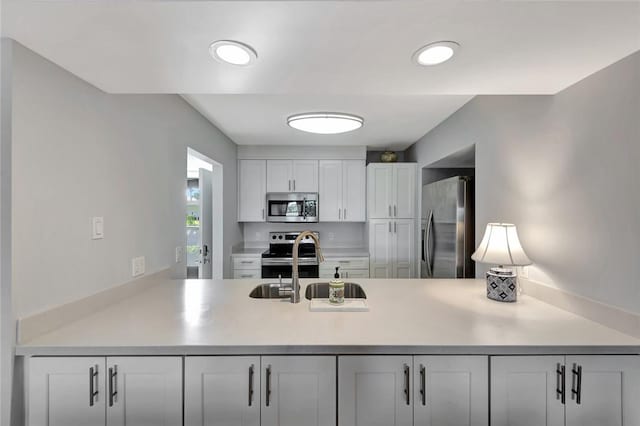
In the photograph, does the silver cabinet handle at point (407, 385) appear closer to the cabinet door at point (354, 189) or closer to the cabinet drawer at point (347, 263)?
the cabinet drawer at point (347, 263)

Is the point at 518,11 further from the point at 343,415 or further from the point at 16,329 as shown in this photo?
the point at 16,329

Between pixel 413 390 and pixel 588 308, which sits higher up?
pixel 588 308

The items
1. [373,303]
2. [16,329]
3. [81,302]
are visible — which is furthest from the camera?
[373,303]

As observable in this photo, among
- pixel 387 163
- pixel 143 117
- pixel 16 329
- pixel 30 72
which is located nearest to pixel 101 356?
pixel 16 329

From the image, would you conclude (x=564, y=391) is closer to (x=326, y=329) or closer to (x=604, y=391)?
(x=604, y=391)

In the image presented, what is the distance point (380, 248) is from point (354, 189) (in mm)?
891

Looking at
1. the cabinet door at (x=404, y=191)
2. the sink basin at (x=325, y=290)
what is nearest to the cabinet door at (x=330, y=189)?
the cabinet door at (x=404, y=191)

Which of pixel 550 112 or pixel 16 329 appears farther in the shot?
pixel 550 112

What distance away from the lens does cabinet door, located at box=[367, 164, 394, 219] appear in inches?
161

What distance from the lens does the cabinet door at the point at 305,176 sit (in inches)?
168

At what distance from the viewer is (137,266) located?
1.85 metres

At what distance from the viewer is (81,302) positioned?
1400mm

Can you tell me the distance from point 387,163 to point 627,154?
293 cm

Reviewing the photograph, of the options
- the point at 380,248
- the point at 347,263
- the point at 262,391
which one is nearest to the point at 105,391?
the point at 262,391
